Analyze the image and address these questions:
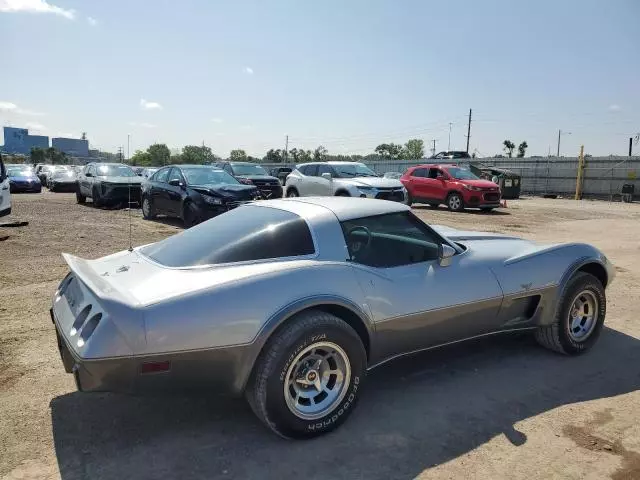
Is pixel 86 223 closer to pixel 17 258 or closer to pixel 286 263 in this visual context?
pixel 17 258

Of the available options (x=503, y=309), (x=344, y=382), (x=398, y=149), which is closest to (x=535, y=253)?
(x=503, y=309)

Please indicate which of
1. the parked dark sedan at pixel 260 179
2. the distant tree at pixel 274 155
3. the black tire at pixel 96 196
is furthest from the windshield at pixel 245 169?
the distant tree at pixel 274 155

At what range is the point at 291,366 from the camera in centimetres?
278

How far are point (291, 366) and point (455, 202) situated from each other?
53.8ft

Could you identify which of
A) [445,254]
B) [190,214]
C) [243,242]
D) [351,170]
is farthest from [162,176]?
[445,254]

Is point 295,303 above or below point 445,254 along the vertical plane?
below

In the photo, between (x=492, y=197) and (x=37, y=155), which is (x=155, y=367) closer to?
(x=492, y=197)

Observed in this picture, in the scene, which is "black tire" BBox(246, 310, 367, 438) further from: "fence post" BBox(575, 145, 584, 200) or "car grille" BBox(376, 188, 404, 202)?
"fence post" BBox(575, 145, 584, 200)

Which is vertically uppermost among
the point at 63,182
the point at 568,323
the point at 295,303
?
the point at 295,303

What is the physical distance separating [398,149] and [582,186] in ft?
247

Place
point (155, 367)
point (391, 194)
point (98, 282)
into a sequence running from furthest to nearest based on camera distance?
1. point (391, 194)
2. point (98, 282)
3. point (155, 367)

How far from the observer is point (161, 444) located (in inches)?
112

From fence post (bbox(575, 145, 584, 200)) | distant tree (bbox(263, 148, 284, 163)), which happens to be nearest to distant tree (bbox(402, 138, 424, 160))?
distant tree (bbox(263, 148, 284, 163))

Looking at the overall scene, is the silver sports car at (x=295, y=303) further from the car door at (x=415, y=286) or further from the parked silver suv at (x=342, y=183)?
the parked silver suv at (x=342, y=183)
